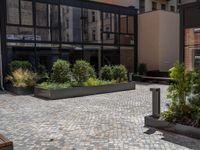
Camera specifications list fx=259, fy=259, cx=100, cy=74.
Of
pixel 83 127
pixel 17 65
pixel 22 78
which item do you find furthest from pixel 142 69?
pixel 83 127

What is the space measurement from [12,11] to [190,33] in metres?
9.86

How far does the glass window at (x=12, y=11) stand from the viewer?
14773 mm

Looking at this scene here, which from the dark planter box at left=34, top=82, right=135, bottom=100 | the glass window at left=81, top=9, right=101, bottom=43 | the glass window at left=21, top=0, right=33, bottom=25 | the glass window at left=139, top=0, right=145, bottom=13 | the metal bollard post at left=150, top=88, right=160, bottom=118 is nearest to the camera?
the metal bollard post at left=150, top=88, right=160, bottom=118

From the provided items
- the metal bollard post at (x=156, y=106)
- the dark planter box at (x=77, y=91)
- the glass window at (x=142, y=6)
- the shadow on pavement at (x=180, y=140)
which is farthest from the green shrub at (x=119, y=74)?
the glass window at (x=142, y=6)

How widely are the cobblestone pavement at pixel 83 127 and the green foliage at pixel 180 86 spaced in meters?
0.93

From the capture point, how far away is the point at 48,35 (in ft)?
53.1

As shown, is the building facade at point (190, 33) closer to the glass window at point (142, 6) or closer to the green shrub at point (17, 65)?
the green shrub at point (17, 65)

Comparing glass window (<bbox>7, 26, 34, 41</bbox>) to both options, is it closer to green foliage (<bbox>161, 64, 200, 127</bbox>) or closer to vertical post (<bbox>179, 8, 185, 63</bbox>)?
vertical post (<bbox>179, 8, 185, 63</bbox>)

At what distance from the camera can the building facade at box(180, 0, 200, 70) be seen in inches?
408

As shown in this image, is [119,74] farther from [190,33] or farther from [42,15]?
[42,15]

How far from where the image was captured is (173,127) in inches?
241

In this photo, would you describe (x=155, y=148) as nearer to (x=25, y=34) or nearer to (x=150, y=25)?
(x=25, y=34)

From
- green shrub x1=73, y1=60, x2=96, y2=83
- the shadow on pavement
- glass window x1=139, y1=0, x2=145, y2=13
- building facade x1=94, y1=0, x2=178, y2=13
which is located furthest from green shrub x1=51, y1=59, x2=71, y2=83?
glass window x1=139, y1=0, x2=145, y2=13

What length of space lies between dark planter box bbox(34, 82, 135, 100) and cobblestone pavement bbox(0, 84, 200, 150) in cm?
97
